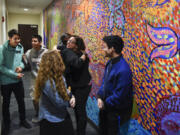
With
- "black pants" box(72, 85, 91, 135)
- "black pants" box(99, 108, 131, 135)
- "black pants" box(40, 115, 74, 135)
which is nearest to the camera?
"black pants" box(40, 115, 74, 135)

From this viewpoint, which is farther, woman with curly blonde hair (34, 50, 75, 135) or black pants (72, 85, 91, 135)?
black pants (72, 85, 91, 135)

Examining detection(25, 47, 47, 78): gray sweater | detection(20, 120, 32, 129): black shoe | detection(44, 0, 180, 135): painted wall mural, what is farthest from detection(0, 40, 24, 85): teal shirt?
detection(44, 0, 180, 135): painted wall mural

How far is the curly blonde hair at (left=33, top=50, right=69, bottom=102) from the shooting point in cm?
134

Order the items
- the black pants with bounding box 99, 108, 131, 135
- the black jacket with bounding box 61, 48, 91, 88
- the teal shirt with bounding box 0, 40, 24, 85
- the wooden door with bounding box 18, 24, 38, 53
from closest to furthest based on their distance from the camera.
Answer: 1. the black pants with bounding box 99, 108, 131, 135
2. the black jacket with bounding box 61, 48, 91, 88
3. the teal shirt with bounding box 0, 40, 24, 85
4. the wooden door with bounding box 18, 24, 38, 53

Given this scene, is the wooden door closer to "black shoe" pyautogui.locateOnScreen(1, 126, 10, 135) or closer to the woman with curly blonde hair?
"black shoe" pyautogui.locateOnScreen(1, 126, 10, 135)

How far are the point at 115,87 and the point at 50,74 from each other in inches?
23.0

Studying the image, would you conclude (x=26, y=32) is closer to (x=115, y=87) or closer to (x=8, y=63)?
(x=8, y=63)

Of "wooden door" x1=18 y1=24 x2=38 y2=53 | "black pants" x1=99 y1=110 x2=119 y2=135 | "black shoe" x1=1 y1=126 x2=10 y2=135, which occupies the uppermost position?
"wooden door" x1=18 y1=24 x2=38 y2=53

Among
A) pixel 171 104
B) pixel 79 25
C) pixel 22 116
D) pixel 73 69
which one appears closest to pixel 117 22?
pixel 73 69

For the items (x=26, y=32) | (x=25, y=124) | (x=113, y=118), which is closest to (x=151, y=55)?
(x=113, y=118)

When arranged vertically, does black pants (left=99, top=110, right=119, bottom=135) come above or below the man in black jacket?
below

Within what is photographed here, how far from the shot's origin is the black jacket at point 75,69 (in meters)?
1.80

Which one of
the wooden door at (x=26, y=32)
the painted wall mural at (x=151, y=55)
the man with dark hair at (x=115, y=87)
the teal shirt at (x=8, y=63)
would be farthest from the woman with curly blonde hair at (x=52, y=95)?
the wooden door at (x=26, y=32)

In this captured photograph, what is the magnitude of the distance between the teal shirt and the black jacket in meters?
0.86
